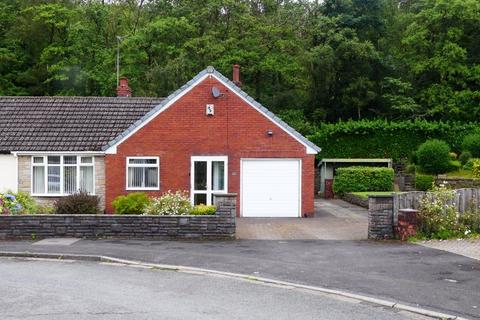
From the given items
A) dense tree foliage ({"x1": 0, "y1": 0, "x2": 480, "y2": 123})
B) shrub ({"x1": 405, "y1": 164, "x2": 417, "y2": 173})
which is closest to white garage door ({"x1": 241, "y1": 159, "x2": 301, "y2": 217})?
shrub ({"x1": 405, "y1": 164, "x2": 417, "y2": 173})

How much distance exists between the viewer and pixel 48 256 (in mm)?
14555

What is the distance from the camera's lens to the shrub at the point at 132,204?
64.6 ft

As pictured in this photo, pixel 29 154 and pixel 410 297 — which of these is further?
pixel 29 154

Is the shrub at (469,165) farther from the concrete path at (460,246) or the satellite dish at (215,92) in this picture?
the concrete path at (460,246)

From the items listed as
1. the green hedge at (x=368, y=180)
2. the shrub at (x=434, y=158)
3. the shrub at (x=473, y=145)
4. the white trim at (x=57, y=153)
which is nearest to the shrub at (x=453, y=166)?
the shrub at (x=434, y=158)

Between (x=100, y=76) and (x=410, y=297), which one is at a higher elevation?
(x=100, y=76)

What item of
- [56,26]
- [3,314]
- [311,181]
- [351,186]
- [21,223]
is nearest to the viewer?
[3,314]

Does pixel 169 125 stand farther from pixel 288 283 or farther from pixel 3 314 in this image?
pixel 3 314

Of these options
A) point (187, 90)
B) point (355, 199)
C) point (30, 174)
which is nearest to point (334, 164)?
point (355, 199)

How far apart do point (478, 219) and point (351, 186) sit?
53.2 ft

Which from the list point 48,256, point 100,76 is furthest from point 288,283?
point 100,76

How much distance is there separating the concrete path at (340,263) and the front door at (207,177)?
7190mm

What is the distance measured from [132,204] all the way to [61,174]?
6021 millimetres

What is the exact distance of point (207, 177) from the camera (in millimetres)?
24031
